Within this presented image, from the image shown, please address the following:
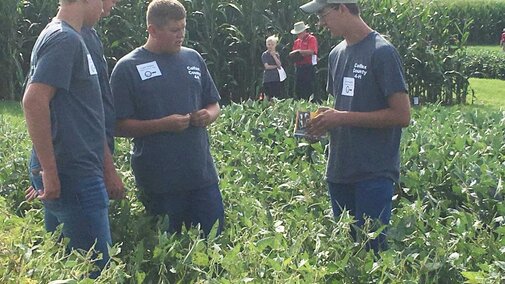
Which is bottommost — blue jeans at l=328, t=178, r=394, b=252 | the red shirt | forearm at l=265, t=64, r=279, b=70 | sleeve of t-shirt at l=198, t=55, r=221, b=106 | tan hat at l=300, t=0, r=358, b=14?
forearm at l=265, t=64, r=279, b=70

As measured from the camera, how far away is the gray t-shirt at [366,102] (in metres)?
4.11

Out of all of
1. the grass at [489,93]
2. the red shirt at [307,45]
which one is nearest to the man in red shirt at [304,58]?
the red shirt at [307,45]

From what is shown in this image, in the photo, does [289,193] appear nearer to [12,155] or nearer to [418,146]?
[418,146]

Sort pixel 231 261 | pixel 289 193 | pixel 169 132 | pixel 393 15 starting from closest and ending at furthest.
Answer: pixel 231 261 < pixel 169 132 < pixel 289 193 < pixel 393 15

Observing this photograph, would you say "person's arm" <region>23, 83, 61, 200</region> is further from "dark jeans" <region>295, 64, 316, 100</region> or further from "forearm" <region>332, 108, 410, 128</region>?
"dark jeans" <region>295, 64, 316, 100</region>

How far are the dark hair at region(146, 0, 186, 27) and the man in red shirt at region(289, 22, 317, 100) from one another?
9.81m

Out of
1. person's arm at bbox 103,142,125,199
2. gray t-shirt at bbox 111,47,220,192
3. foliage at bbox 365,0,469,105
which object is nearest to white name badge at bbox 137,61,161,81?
gray t-shirt at bbox 111,47,220,192

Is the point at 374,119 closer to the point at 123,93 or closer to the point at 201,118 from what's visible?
the point at 201,118

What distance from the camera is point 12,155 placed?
530 centimetres

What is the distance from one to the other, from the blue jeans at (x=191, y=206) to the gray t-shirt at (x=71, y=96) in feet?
2.96

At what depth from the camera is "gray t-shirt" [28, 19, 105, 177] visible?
136 inches

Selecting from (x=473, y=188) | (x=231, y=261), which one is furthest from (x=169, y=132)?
(x=473, y=188)

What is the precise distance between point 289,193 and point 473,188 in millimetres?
1253

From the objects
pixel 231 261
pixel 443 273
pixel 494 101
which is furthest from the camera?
pixel 494 101
